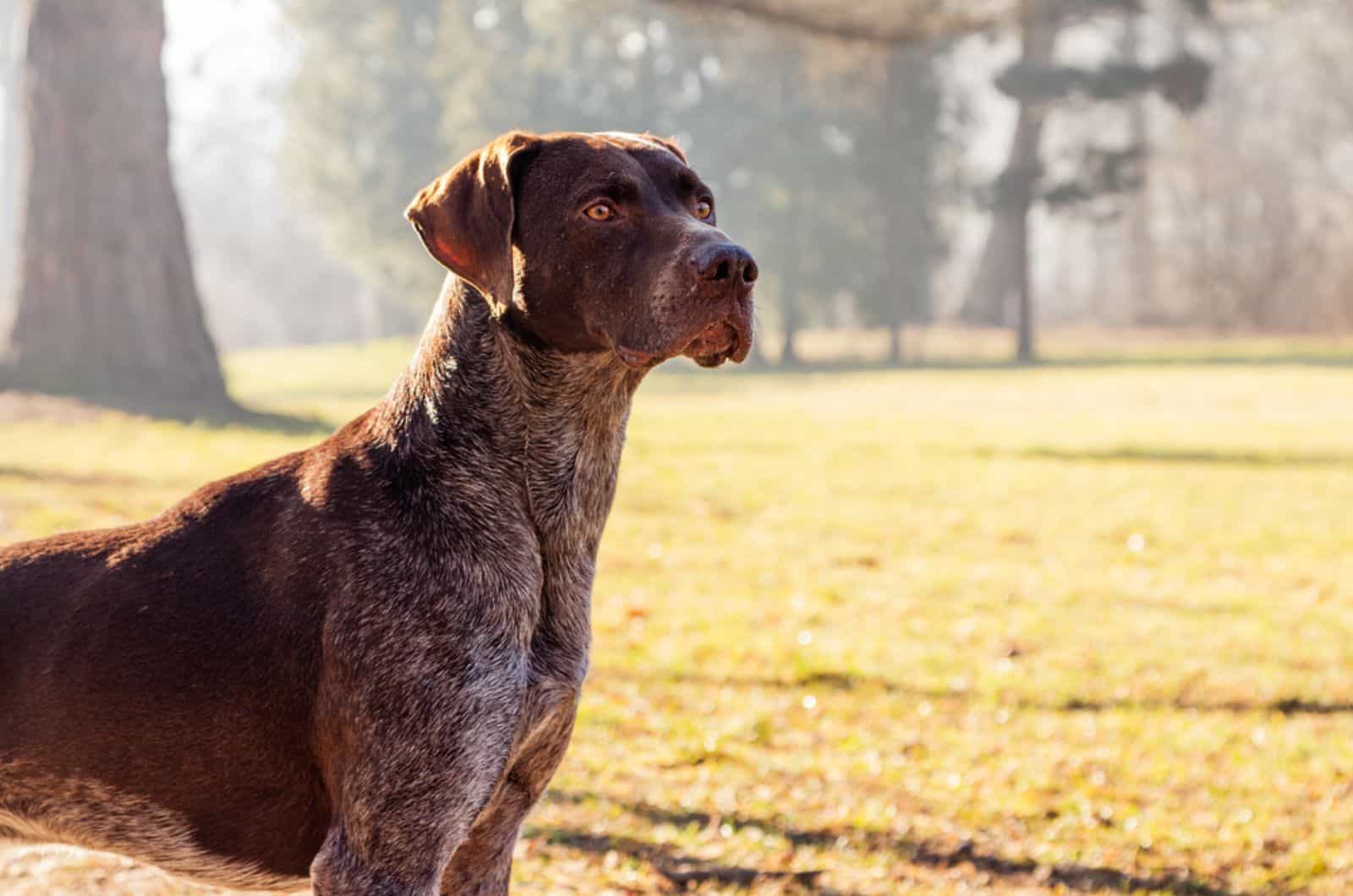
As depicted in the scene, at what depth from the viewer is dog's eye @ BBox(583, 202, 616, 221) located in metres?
3.21

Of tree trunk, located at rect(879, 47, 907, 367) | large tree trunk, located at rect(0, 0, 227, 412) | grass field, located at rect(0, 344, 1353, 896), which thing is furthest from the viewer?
tree trunk, located at rect(879, 47, 907, 367)

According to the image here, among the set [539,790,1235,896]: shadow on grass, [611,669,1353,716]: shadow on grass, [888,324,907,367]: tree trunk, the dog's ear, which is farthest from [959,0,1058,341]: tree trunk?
the dog's ear

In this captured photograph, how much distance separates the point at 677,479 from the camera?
14156mm

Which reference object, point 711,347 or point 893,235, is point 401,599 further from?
point 893,235

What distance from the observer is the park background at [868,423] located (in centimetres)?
564

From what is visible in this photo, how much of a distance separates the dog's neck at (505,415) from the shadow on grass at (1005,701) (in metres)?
4.11

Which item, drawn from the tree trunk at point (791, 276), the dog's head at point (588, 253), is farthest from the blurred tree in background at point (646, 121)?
the dog's head at point (588, 253)

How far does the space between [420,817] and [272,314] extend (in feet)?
181

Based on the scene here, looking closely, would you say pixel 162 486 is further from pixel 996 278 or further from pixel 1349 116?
pixel 1349 116

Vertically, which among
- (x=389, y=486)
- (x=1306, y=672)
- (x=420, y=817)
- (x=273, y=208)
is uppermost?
(x=273, y=208)

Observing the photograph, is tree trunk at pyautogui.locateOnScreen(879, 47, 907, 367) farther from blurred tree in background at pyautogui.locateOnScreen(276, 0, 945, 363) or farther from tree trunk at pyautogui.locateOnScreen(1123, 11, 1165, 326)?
tree trunk at pyautogui.locateOnScreen(1123, 11, 1165, 326)

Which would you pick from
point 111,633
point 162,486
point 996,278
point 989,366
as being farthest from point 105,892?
point 996,278

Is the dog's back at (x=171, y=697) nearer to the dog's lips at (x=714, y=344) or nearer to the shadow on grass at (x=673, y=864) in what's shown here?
the dog's lips at (x=714, y=344)

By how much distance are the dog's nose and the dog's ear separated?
1.44ft
